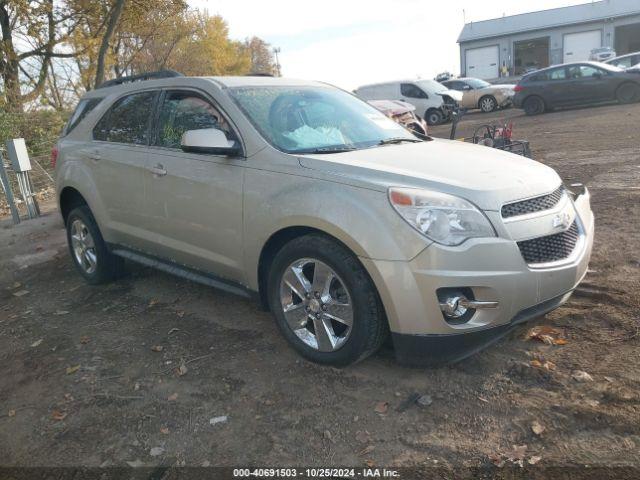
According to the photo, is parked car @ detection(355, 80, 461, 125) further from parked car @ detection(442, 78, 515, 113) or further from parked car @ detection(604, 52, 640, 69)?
parked car @ detection(604, 52, 640, 69)

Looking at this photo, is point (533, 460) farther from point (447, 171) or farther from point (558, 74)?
point (558, 74)

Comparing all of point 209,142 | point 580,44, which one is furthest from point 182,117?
point 580,44

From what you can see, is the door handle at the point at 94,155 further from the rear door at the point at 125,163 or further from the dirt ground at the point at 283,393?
the dirt ground at the point at 283,393

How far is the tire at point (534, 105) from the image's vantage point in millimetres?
19438

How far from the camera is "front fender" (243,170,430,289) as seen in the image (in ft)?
10.1

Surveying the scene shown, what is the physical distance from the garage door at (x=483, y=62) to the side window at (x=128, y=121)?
51631 mm

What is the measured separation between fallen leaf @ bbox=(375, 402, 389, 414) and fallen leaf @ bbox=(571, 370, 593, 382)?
107 centimetres

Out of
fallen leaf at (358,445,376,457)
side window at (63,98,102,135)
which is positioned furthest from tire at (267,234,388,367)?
side window at (63,98,102,135)

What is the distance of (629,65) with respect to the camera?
72.9 feet

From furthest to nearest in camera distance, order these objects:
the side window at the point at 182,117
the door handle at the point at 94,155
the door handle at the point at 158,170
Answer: the door handle at the point at 94,155, the door handle at the point at 158,170, the side window at the point at 182,117

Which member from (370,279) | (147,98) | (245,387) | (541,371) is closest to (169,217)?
(147,98)

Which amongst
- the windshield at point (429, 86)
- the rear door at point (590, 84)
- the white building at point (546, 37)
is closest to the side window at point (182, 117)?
the rear door at point (590, 84)

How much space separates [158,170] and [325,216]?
1.76 metres

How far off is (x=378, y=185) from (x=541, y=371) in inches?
56.2
